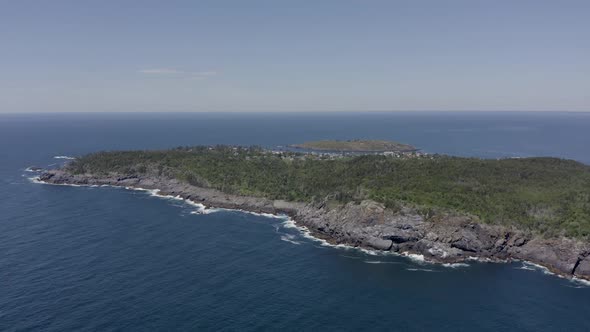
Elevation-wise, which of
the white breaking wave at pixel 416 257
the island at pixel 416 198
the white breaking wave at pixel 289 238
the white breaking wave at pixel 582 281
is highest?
the island at pixel 416 198

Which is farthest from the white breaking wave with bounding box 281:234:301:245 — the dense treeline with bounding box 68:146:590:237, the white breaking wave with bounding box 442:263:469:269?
the white breaking wave with bounding box 442:263:469:269

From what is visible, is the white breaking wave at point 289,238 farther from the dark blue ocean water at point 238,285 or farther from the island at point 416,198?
the island at point 416,198

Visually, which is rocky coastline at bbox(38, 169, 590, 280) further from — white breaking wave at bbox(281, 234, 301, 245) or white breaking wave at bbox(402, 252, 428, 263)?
white breaking wave at bbox(281, 234, 301, 245)

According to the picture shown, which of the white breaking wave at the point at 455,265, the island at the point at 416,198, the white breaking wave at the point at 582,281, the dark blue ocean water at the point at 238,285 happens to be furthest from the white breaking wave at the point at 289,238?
the white breaking wave at the point at 582,281

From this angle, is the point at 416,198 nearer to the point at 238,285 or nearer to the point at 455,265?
the point at 455,265

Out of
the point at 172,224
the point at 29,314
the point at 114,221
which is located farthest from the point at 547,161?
the point at 29,314

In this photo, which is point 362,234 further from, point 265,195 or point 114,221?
point 114,221

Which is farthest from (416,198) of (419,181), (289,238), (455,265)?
(289,238)
